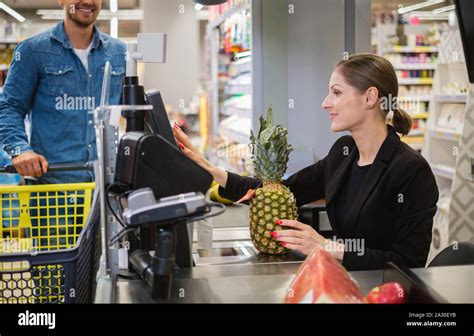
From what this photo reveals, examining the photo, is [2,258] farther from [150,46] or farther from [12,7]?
[12,7]

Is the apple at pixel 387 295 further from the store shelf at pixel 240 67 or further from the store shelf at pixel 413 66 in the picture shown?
the store shelf at pixel 413 66

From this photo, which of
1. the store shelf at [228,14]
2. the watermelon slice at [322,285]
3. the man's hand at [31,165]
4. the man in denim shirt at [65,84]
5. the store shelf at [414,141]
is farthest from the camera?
the store shelf at [414,141]

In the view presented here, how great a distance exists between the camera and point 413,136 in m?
7.65

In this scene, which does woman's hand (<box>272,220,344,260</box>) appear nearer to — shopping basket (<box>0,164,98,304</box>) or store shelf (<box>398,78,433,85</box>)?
shopping basket (<box>0,164,98,304</box>)

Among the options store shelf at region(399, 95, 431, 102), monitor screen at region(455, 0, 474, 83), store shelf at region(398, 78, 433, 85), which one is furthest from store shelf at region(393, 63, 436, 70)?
monitor screen at region(455, 0, 474, 83)

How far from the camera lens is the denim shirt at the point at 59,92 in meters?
2.49

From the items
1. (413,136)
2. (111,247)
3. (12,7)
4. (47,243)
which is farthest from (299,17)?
(12,7)

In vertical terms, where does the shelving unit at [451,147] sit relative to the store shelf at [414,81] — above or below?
below

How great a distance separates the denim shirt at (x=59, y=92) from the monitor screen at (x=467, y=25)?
1326 millimetres

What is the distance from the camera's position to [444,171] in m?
5.05

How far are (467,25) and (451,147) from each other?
12.3 ft

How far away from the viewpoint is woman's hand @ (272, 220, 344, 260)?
182 centimetres

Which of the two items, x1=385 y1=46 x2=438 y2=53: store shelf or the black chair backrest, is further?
x1=385 y1=46 x2=438 y2=53: store shelf

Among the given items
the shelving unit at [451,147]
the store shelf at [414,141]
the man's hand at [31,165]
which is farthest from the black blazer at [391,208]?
the store shelf at [414,141]
